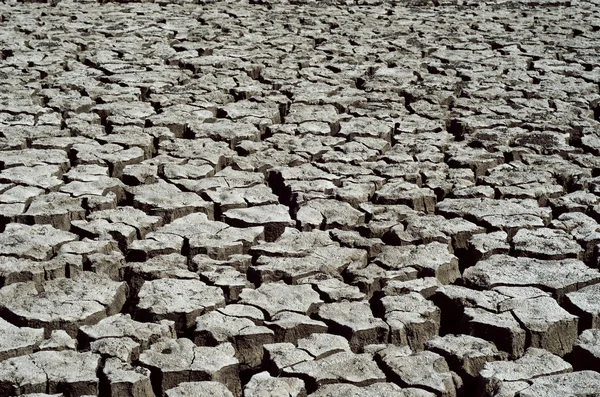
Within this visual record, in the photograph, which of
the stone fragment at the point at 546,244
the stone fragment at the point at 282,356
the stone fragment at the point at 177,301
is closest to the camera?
the stone fragment at the point at 282,356

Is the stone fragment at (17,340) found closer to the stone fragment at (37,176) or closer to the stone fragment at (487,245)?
the stone fragment at (37,176)

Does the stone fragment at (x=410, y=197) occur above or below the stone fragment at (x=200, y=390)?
below

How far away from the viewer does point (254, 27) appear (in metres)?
7.33

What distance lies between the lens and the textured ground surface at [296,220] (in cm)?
252

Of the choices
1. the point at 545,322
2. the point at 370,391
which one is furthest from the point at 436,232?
the point at 370,391

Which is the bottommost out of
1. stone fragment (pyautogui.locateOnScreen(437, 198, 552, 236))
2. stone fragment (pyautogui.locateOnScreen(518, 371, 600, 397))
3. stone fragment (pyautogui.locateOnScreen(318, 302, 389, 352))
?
stone fragment (pyautogui.locateOnScreen(437, 198, 552, 236))

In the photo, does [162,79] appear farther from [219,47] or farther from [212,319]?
[212,319]

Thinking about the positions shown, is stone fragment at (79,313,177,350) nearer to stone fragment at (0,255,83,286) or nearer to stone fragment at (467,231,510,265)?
stone fragment at (0,255,83,286)

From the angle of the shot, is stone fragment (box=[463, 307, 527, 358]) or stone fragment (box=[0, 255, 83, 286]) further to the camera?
stone fragment (box=[0, 255, 83, 286])

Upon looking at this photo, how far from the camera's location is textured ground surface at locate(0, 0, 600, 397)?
252 cm

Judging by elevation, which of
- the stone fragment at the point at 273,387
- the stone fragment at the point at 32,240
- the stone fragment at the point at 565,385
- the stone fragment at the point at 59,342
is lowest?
the stone fragment at the point at 32,240

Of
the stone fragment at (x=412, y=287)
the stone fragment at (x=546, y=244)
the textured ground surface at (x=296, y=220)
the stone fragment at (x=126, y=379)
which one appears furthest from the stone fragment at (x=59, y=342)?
the stone fragment at (x=546, y=244)

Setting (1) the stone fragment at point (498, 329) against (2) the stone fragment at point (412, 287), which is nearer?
(1) the stone fragment at point (498, 329)

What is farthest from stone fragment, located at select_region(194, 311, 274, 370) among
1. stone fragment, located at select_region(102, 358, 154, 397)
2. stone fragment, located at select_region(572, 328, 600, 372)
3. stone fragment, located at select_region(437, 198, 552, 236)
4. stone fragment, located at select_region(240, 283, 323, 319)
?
stone fragment, located at select_region(437, 198, 552, 236)
